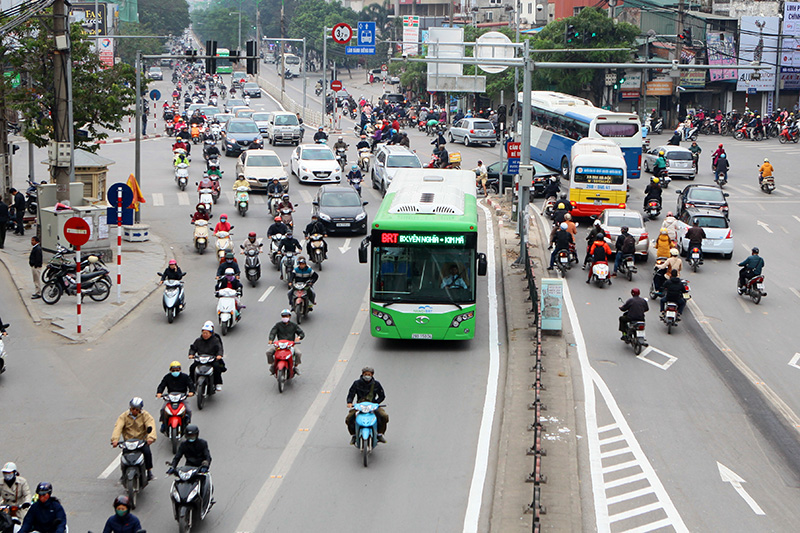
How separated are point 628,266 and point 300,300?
1023 centimetres

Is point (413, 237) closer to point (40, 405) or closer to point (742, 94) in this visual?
point (40, 405)

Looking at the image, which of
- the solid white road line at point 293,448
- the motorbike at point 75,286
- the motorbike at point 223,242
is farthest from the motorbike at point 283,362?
the motorbike at point 223,242

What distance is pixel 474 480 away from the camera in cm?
1380

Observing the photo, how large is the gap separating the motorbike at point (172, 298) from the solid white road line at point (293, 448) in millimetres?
3992

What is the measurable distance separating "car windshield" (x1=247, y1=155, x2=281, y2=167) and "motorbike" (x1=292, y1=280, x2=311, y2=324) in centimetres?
1894

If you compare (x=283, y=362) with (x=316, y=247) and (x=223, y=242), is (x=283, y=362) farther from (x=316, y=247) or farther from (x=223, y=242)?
(x=223, y=242)

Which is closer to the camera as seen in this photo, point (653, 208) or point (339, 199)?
point (339, 199)

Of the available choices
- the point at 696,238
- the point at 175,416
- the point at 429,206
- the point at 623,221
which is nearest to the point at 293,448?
the point at 175,416

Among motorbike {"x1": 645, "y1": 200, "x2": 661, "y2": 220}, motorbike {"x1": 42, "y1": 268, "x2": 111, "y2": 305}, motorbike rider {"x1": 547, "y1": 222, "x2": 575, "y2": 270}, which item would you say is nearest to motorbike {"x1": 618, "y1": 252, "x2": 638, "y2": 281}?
motorbike rider {"x1": 547, "y1": 222, "x2": 575, "y2": 270}

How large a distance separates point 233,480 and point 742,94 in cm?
6878

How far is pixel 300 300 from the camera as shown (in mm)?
21969

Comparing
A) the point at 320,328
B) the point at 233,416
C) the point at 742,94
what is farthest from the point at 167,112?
the point at 233,416

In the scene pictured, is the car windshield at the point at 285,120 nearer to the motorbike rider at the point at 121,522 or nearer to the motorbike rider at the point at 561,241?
the motorbike rider at the point at 561,241

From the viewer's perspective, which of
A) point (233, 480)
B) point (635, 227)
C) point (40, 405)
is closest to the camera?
point (233, 480)
